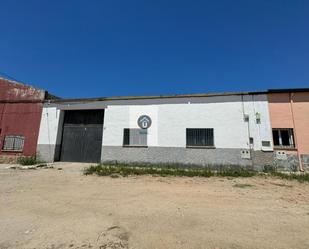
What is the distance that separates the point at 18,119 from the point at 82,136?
5.44 meters

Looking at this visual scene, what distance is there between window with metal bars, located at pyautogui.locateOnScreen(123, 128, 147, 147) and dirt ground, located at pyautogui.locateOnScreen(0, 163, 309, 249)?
570 centimetres

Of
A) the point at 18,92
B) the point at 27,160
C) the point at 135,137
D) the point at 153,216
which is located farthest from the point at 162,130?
the point at 18,92

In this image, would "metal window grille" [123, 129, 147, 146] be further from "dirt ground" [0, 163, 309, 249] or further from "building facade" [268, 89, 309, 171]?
"building facade" [268, 89, 309, 171]

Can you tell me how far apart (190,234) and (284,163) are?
9900 mm

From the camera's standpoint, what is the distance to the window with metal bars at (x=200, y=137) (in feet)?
38.6

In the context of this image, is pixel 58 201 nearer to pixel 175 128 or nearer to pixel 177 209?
pixel 177 209

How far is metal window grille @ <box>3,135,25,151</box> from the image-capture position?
14359 mm

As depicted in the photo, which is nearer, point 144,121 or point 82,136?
point 144,121

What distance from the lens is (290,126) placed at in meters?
10.8

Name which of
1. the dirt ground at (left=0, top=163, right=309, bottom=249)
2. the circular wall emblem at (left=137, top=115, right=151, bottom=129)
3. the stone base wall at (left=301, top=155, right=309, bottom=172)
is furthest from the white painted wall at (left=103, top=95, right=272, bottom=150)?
the dirt ground at (left=0, top=163, right=309, bottom=249)

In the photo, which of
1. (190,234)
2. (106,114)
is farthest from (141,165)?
(190,234)

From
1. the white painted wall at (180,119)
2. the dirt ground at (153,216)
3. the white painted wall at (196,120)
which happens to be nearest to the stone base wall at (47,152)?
the white painted wall at (180,119)

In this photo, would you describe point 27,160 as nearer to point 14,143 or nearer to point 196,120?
point 14,143

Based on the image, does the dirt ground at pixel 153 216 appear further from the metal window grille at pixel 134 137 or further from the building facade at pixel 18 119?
the building facade at pixel 18 119
